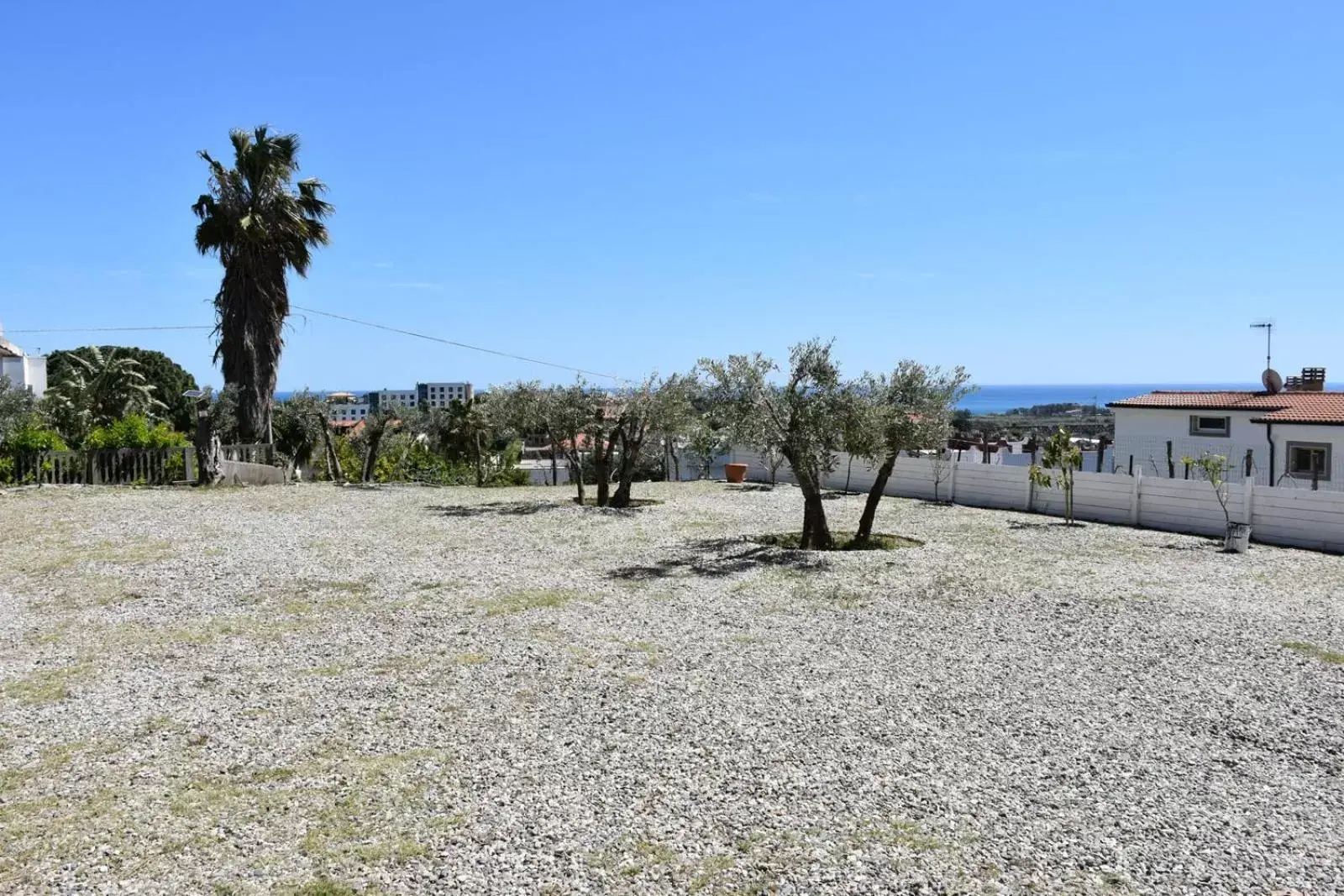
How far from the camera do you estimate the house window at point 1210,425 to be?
94.8ft

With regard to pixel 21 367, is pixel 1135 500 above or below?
below

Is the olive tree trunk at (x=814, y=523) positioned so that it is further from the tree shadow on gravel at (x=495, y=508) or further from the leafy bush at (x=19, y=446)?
the leafy bush at (x=19, y=446)

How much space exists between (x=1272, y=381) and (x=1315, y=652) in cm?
2534

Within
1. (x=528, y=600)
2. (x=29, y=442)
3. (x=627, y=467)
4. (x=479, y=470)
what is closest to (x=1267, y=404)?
(x=627, y=467)

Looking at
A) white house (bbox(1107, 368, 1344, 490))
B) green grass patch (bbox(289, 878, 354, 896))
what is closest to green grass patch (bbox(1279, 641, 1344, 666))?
green grass patch (bbox(289, 878, 354, 896))

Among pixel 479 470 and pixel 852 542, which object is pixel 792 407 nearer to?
pixel 852 542

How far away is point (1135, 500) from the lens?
20.0 meters

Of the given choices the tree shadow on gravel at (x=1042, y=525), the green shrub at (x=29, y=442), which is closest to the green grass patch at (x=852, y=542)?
the tree shadow on gravel at (x=1042, y=525)

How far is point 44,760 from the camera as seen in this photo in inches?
244

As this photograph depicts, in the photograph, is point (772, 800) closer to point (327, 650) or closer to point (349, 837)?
point (349, 837)

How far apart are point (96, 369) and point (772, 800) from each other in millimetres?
44070

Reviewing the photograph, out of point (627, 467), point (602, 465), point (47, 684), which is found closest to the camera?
point (47, 684)

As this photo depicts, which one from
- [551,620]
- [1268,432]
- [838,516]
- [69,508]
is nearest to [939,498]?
[838,516]

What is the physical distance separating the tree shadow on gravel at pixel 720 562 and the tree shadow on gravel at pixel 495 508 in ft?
20.1
